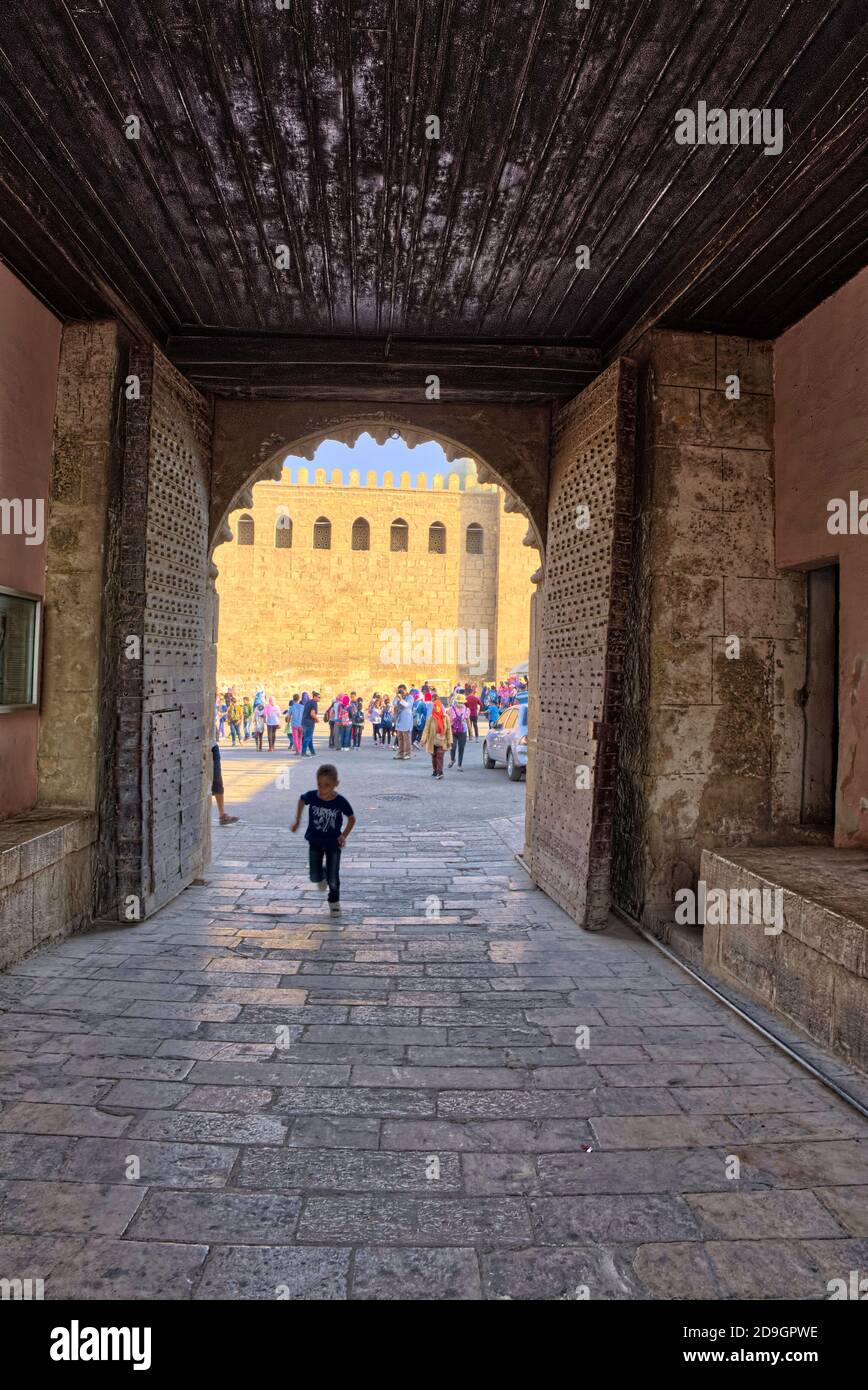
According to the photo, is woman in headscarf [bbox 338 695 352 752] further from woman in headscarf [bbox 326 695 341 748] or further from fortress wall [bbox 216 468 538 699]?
fortress wall [bbox 216 468 538 699]

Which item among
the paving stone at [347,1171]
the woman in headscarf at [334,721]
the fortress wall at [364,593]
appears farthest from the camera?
the fortress wall at [364,593]

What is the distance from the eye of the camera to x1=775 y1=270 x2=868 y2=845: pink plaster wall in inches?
177

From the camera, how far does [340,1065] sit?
3.31 m

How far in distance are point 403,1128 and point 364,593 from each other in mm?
30235

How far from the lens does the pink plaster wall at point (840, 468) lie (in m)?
4.50

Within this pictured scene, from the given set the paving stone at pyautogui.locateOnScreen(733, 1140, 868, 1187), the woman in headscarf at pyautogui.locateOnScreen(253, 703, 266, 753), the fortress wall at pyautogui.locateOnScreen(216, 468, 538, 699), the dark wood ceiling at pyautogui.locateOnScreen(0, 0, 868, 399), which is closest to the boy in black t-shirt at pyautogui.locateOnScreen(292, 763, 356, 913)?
the dark wood ceiling at pyautogui.locateOnScreen(0, 0, 868, 399)

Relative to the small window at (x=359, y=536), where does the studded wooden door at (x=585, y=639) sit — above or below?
below

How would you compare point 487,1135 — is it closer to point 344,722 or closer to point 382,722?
point 344,722

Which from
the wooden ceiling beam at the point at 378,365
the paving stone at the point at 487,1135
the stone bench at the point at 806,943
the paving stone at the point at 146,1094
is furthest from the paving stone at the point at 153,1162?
the wooden ceiling beam at the point at 378,365

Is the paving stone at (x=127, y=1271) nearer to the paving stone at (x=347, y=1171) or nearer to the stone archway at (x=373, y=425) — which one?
the paving stone at (x=347, y=1171)

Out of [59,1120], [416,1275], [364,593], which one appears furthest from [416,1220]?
[364,593]

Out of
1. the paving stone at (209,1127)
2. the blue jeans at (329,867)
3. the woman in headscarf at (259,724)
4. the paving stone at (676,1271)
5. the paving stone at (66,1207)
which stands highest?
the woman in headscarf at (259,724)

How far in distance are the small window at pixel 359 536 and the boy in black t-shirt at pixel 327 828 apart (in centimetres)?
2750
